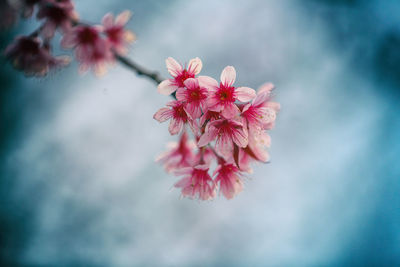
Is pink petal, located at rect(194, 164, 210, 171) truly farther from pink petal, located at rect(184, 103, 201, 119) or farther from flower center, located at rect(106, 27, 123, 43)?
flower center, located at rect(106, 27, 123, 43)

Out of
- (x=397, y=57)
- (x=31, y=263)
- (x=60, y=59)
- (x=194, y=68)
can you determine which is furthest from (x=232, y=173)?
(x=31, y=263)

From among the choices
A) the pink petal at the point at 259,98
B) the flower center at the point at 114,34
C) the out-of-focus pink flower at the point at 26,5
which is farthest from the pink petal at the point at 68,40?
the pink petal at the point at 259,98

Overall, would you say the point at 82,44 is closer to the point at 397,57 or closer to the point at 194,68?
the point at 194,68

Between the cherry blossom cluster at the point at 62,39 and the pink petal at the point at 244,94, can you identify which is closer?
the pink petal at the point at 244,94

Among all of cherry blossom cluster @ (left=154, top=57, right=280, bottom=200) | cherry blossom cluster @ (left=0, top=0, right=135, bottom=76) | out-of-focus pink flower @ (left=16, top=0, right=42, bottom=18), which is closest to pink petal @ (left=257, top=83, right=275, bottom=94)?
cherry blossom cluster @ (left=154, top=57, right=280, bottom=200)

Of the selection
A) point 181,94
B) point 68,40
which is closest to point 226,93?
point 181,94

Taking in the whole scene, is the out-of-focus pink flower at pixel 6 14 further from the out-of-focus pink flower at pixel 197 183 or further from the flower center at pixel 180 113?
the out-of-focus pink flower at pixel 197 183

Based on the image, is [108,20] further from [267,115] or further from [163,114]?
[267,115]
